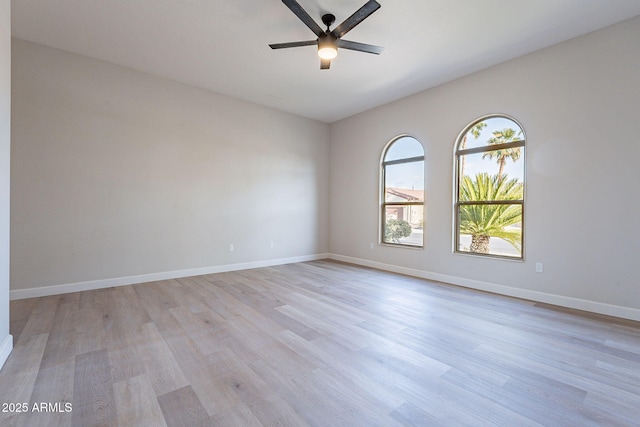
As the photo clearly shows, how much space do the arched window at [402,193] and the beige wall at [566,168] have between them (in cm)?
30

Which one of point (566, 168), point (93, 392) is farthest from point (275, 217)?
point (566, 168)

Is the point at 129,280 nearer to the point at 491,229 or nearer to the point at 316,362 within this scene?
the point at 316,362

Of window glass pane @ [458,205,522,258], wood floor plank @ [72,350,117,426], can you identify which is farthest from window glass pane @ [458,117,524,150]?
wood floor plank @ [72,350,117,426]

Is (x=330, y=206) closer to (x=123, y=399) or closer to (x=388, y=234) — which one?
(x=388, y=234)

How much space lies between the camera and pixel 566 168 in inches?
130

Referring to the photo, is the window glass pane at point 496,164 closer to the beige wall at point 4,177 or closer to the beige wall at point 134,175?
the beige wall at point 134,175

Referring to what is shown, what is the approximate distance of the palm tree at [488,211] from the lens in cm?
378

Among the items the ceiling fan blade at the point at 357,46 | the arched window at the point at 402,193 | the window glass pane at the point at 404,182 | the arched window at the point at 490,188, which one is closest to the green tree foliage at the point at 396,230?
the arched window at the point at 402,193

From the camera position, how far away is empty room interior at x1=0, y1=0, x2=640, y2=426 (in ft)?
5.82

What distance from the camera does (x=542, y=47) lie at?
341 cm

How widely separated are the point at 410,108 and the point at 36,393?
5.51m

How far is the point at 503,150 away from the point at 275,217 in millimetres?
4070

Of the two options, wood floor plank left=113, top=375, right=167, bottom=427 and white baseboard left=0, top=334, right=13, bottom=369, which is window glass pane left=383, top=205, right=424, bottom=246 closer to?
wood floor plank left=113, top=375, right=167, bottom=427

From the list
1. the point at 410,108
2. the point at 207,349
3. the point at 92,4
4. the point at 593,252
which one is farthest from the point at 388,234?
the point at 92,4
